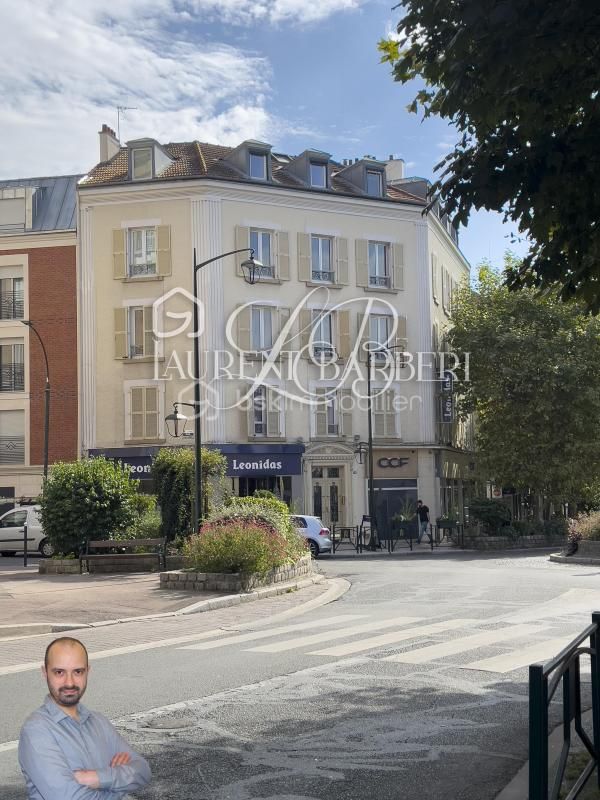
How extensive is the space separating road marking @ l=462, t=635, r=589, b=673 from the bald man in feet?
23.8

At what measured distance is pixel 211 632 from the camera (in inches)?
547

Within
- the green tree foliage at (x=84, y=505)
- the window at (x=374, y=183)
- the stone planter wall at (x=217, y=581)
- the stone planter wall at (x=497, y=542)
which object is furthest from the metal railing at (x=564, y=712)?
the window at (x=374, y=183)

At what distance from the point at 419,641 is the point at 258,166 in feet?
111

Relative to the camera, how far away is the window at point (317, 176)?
4491 centimetres

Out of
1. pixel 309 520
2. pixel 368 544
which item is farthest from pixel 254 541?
pixel 368 544

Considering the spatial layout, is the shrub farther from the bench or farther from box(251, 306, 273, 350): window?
box(251, 306, 273, 350): window

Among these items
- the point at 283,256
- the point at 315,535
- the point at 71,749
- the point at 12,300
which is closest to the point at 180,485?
the point at 315,535

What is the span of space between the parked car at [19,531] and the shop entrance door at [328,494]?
13.4 meters

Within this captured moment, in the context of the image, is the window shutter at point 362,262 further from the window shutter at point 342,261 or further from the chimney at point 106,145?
the chimney at point 106,145

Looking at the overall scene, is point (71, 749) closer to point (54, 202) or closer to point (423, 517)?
point (423, 517)

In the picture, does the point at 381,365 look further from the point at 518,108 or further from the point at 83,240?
the point at 518,108

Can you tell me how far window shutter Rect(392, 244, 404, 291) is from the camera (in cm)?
4525

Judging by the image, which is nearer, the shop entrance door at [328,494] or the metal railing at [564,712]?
the metal railing at [564,712]

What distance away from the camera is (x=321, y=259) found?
145ft
